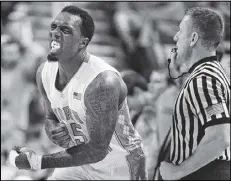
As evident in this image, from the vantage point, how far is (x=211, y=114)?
94.1 inches

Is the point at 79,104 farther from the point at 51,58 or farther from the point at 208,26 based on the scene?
the point at 208,26

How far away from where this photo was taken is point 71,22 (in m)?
2.68

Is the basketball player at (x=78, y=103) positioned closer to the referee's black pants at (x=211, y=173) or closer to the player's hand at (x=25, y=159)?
the player's hand at (x=25, y=159)

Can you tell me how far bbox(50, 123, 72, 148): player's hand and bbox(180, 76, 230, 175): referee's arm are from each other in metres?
0.67

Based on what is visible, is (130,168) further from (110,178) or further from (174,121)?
(174,121)

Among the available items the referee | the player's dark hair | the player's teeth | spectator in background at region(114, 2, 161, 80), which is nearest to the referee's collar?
the referee

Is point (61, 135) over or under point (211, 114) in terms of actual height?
under

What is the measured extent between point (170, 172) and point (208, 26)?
0.64 m

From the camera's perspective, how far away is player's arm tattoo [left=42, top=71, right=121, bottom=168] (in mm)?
2727

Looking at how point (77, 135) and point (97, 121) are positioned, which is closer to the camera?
point (97, 121)

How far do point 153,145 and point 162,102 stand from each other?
0.28 metres

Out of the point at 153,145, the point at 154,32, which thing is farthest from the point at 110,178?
the point at 154,32

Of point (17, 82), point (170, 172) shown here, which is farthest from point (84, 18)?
point (17, 82)

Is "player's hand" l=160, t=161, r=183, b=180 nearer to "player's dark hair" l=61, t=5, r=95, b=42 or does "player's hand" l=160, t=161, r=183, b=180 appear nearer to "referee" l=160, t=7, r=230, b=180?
"referee" l=160, t=7, r=230, b=180
